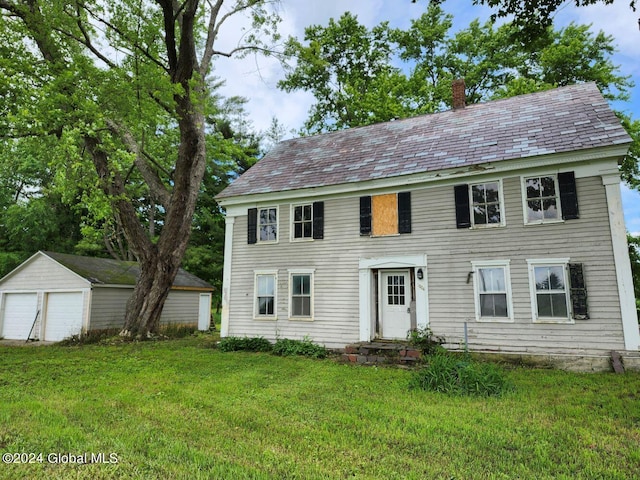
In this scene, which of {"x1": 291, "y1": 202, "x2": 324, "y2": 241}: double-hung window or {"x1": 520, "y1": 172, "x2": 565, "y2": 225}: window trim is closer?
{"x1": 520, "y1": 172, "x2": 565, "y2": 225}: window trim

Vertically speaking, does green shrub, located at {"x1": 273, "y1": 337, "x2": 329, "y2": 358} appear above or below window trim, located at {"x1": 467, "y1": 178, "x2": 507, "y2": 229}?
below

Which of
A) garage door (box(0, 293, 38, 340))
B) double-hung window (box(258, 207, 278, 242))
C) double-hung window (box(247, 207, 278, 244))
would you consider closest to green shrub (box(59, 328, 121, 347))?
garage door (box(0, 293, 38, 340))

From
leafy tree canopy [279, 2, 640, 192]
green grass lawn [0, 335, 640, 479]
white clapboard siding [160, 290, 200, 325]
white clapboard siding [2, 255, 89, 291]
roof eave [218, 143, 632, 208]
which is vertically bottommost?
green grass lawn [0, 335, 640, 479]

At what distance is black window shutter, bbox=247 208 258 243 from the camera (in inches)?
484

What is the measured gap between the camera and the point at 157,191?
14266 millimetres

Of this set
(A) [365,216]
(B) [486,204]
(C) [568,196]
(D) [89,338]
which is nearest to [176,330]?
(D) [89,338]

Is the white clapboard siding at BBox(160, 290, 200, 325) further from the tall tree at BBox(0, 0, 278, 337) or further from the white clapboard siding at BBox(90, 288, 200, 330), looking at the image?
the tall tree at BBox(0, 0, 278, 337)

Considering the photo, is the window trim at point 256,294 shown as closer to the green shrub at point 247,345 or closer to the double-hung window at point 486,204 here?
the green shrub at point 247,345

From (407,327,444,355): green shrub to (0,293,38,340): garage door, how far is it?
14.2m

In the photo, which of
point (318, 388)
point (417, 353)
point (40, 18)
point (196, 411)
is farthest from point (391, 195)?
point (40, 18)

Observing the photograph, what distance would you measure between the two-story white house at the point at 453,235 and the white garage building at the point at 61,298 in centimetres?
576

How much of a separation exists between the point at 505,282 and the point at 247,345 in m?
7.14

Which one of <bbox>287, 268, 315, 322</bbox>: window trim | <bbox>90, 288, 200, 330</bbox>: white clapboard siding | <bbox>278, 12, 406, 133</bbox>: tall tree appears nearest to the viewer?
<bbox>287, 268, 315, 322</bbox>: window trim

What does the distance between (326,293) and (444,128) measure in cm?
624
